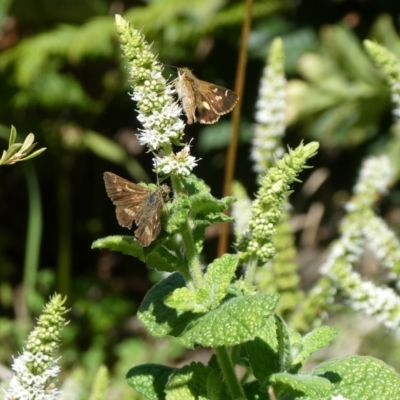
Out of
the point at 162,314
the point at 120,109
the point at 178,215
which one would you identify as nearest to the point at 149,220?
the point at 178,215

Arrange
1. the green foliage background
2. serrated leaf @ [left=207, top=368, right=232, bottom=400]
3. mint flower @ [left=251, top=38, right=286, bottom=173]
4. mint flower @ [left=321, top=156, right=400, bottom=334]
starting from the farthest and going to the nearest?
the green foliage background
mint flower @ [left=251, top=38, right=286, bottom=173]
mint flower @ [left=321, top=156, right=400, bottom=334]
serrated leaf @ [left=207, top=368, right=232, bottom=400]

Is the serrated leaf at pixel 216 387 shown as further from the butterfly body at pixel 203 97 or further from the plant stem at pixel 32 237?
the plant stem at pixel 32 237

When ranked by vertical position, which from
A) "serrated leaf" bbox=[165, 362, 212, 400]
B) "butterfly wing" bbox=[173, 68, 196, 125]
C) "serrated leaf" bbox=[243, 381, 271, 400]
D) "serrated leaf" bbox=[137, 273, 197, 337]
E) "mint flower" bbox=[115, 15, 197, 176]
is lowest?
"serrated leaf" bbox=[243, 381, 271, 400]

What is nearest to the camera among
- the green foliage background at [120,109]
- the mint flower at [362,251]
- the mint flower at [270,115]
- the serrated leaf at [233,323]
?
the serrated leaf at [233,323]

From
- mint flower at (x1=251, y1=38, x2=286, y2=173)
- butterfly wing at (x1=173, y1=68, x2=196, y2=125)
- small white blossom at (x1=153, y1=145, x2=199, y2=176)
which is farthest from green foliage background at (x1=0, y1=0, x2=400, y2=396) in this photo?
small white blossom at (x1=153, y1=145, x2=199, y2=176)

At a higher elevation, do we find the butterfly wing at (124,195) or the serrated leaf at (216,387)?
the butterfly wing at (124,195)

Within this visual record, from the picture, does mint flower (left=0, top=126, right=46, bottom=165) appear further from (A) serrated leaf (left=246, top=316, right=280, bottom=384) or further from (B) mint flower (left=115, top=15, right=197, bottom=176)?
(A) serrated leaf (left=246, top=316, right=280, bottom=384)

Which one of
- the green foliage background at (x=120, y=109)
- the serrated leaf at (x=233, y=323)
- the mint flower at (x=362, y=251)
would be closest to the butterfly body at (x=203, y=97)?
the serrated leaf at (x=233, y=323)
